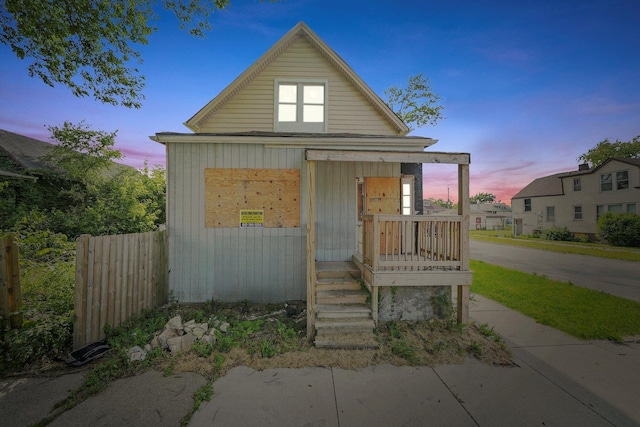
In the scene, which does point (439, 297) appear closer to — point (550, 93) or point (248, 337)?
point (248, 337)

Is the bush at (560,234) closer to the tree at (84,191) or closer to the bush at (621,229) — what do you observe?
the bush at (621,229)

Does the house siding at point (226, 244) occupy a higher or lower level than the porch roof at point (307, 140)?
Answer: lower

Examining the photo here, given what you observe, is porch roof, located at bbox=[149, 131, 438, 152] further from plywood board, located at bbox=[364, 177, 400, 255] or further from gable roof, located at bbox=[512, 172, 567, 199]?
gable roof, located at bbox=[512, 172, 567, 199]

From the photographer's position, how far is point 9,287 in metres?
3.60

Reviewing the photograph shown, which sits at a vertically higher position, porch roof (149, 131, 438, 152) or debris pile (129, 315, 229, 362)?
porch roof (149, 131, 438, 152)

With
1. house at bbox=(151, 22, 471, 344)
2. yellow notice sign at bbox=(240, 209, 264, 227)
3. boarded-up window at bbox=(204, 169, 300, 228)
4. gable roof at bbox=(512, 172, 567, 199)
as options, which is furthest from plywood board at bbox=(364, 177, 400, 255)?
gable roof at bbox=(512, 172, 567, 199)

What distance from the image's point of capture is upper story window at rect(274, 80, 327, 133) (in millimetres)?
8094

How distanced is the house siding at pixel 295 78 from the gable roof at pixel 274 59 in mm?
112

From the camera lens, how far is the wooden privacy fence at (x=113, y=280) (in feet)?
11.9

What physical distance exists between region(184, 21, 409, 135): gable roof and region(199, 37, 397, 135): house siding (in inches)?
4.4

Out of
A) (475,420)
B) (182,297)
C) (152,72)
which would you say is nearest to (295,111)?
(152,72)

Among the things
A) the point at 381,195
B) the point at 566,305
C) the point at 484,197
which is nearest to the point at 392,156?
the point at 381,195

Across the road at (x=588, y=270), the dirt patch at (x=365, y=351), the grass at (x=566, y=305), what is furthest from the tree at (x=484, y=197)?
the dirt patch at (x=365, y=351)

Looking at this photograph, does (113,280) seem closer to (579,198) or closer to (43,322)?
(43,322)
